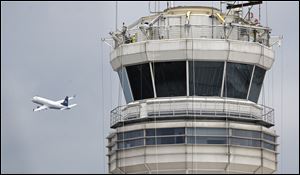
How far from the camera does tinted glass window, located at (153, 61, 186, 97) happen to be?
604 feet

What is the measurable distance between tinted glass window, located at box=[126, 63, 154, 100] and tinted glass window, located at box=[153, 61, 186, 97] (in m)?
0.55

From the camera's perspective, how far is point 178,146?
597 feet

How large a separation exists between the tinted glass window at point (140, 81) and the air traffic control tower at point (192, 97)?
2.8 inches

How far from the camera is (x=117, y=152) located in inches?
7274

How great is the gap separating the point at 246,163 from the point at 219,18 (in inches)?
420

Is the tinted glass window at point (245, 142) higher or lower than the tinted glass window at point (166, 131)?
lower

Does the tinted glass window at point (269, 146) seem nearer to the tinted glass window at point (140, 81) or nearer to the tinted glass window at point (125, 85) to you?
the tinted glass window at point (140, 81)

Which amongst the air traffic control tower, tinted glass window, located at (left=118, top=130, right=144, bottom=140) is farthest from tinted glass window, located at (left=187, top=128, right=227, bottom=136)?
tinted glass window, located at (left=118, top=130, right=144, bottom=140)

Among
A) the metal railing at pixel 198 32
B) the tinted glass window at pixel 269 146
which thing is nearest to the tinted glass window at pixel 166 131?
the tinted glass window at pixel 269 146

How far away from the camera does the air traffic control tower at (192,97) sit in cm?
18212

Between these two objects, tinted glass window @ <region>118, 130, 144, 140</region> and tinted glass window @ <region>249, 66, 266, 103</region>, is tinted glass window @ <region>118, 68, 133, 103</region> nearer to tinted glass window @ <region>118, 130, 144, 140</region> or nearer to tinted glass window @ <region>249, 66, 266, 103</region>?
tinted glass window @ <region>118, 130, 144, 140</region>

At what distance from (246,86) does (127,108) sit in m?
8.58

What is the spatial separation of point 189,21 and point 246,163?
431 inches

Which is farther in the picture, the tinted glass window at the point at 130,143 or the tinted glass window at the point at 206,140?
the tinted glass window at the point at 130,143
